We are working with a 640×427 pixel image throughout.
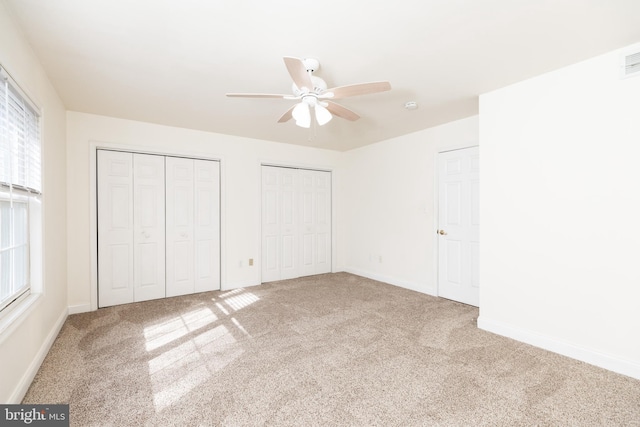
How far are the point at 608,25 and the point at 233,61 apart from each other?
8.36 feet

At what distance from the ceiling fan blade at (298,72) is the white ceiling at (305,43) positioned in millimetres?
273

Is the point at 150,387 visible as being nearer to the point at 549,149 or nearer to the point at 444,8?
the point at 444,8

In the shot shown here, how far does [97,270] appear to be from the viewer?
140 inches

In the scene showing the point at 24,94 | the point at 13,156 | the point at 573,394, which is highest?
the point at 24,94

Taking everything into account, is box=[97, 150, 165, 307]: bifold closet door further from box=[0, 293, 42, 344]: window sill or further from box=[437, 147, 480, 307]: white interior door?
box=[437, 147, 480, 307]: white interior door

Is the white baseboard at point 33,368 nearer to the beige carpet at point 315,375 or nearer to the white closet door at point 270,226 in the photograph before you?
the beige carpet at point 315,375

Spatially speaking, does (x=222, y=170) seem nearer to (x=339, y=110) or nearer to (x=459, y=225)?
(x=339, y=110)

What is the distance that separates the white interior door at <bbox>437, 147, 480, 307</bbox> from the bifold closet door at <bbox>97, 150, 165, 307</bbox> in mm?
3808

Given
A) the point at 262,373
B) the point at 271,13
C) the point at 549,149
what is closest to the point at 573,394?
the point at 549,149

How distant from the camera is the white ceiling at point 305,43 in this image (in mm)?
1721

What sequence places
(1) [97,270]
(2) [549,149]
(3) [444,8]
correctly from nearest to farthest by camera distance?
(3) [444,8], (2) [549,149], (1) [97,270]

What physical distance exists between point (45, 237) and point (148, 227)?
1415 mm

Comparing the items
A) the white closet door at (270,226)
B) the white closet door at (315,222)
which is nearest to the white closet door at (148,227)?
the white closet door at (270,226)

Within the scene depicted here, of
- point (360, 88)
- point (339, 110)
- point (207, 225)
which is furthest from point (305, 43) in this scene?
point (207, 225)
